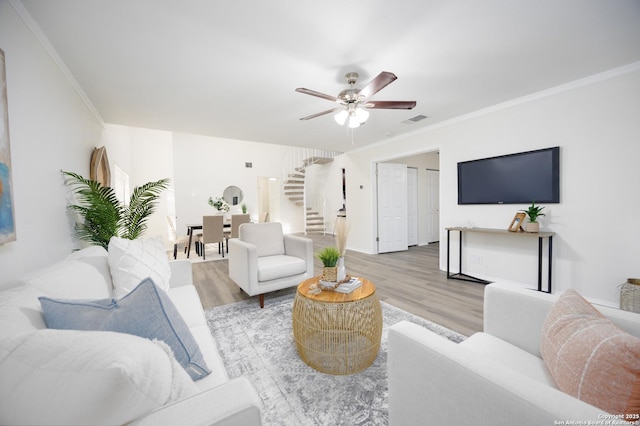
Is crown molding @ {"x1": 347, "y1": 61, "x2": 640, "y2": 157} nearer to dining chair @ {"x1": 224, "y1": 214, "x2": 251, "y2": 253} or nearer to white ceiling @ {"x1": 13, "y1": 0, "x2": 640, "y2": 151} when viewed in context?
white ceiling @ {"x1": 13, "y1": 0, "x2": 640, "y2": 151}

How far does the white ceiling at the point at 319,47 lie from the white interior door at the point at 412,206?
3.10m

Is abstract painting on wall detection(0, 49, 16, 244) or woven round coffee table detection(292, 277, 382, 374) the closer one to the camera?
abstract painting on wall detection(0, 49, 16, 244)

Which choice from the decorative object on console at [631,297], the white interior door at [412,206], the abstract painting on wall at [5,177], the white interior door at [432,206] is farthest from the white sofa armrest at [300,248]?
the white interior door at [432,206]

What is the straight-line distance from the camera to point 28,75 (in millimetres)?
1599

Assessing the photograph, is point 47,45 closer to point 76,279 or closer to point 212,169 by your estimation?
point 76,279

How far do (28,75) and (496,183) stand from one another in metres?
4.68

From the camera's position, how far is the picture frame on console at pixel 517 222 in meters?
3.01

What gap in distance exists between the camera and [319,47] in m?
1.98

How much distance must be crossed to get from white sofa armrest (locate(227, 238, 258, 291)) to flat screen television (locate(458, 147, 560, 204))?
317cm

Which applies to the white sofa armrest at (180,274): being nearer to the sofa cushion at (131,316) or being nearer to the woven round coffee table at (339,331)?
the woven round coffee table at (339,331)

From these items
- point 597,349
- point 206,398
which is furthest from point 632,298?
point 206,398

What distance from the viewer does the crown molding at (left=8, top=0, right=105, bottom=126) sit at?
59.8 inches

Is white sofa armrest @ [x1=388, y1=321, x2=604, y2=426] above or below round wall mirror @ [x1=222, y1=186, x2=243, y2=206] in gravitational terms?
below

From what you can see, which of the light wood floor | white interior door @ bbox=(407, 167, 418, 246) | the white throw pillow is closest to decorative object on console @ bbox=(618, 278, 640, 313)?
the light wood floor
